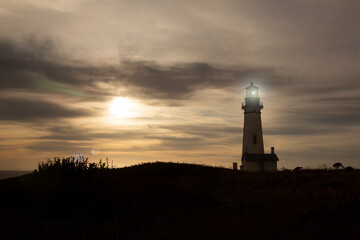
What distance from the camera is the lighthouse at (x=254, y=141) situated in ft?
138

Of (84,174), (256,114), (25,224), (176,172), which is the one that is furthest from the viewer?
(256,114)

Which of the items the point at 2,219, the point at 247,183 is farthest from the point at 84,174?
the point at 247,183

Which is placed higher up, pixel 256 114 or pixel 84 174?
pixel 256 114

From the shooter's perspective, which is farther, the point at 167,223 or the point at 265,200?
the point at 265,200

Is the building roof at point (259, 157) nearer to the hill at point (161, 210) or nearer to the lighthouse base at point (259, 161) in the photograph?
the lighthouse base at point (259, 161)

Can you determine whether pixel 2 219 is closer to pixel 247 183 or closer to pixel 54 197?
pixel 54 197

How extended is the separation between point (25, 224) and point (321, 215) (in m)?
9.07

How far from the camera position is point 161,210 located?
42.0ft

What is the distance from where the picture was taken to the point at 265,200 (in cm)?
1493

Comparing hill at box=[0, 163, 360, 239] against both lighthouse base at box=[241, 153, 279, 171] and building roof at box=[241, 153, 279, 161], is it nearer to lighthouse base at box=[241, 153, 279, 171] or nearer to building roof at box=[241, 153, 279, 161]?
lighthouse base at box=[241, 153, 279, 171]

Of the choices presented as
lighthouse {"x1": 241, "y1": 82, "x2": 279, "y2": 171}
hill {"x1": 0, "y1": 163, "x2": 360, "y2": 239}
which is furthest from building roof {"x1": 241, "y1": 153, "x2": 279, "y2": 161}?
hill {"x1": 0, "y1": 163, "x2": 360, "y2": 239}

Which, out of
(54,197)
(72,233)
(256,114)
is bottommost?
(72,233)

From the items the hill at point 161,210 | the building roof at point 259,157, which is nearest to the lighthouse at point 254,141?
the building roof at point 259,157

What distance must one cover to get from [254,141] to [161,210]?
1227 inches
